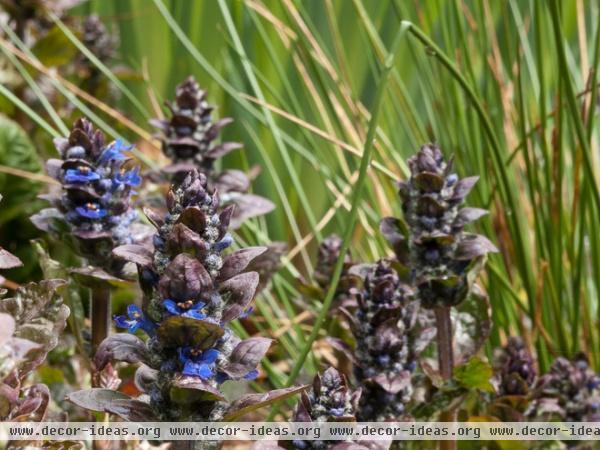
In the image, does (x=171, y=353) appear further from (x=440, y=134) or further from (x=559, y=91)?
(x=440, y=134)

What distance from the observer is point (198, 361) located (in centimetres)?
86

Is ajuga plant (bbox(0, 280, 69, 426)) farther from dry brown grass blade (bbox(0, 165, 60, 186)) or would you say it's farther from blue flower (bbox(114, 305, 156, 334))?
dry brown grass blade (bbox(0, 165, 60, 186))

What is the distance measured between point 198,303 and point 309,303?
35.2 inches

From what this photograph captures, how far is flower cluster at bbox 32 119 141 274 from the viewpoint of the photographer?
118cm

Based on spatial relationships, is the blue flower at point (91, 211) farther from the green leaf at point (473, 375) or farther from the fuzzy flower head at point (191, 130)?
the green leaf at point (473, 375)

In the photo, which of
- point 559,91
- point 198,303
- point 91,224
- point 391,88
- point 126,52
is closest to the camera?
point 198,303

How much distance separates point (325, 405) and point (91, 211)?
18.1 inches

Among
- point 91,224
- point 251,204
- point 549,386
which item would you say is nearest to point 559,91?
point 549,386

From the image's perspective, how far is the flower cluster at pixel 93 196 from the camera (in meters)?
1.18

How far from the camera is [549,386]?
142cm

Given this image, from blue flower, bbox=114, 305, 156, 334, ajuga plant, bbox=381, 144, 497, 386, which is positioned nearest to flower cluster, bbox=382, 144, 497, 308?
ajuga plant, bbox=381, 144, 497, 386

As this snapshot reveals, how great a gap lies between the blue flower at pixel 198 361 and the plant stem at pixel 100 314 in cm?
43

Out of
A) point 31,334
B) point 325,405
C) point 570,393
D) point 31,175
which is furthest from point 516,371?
point 31,175

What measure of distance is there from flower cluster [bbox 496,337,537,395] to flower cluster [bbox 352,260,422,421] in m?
0.22
